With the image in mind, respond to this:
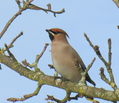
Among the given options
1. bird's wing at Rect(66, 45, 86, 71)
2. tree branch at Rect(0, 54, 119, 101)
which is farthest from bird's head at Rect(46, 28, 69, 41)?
tree branch at Rect(0, 54, 119, 101)

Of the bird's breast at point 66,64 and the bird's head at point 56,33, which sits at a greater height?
the bird's head at point 56,33

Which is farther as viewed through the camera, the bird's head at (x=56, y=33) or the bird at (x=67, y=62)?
the bird's head at (x=56, y=33)

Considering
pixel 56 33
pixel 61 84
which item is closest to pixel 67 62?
pixel 56 33

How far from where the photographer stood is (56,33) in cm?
728

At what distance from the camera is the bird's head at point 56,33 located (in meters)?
7.22

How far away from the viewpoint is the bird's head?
722cm

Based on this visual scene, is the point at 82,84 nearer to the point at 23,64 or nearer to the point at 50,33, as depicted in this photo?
the point at 23,64

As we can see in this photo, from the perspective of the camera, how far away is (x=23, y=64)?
5.90 metres

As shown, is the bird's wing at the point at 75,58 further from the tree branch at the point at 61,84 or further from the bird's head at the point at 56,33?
the tree branch at the point at 61,84

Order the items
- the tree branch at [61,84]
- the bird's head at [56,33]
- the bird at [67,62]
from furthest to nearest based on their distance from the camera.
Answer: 1. the bird's head at [56,33]
2. the bird at [67,62]
3. the tree branch at [61,84]

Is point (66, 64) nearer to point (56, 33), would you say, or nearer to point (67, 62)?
point (67, 62)

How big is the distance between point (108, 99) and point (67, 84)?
0.76 meters

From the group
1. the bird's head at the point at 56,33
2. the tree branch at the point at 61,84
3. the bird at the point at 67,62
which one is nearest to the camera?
the tree branch at the point at 61,84

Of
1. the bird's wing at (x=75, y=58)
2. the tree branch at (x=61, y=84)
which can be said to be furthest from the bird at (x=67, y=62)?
the tree branch at (x=61, y=84)
